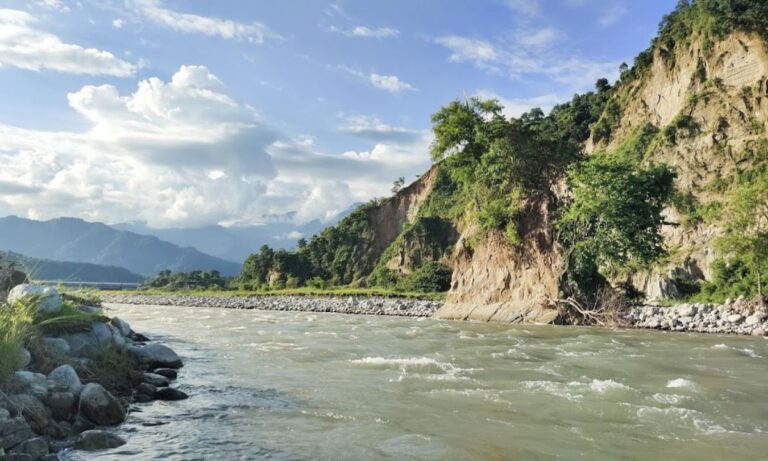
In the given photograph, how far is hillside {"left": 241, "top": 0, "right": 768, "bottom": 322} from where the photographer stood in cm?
3225

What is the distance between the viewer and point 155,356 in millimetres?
15367

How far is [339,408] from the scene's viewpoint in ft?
35.7

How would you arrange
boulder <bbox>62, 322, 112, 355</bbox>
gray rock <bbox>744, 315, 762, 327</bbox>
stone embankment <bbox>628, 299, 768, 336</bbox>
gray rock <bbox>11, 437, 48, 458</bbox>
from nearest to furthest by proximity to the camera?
gray rock <bbox>11, 437, 48, 458</bbox> < boulder <bbox>62, 322, 112, 355</bbox> < stone embankment <bbox>628, 299, 768, 336</bbox> < gray rock <bbox>744, 315, 762, 327</bbox>

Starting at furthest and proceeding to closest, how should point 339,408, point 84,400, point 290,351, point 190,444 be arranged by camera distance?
point 290,351, point 339,408, point 84,400, point 190,444

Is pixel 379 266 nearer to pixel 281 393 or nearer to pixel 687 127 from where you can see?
pixel 687 127

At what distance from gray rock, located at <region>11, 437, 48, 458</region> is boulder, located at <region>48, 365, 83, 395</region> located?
7.30 ft

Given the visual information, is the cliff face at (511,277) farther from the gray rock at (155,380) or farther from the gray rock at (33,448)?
the gray rock at (33,448)

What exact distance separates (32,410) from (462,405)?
757cm

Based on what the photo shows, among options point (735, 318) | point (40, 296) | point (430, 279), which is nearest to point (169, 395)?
point (40, 296)

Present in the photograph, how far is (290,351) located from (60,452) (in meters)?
11.5

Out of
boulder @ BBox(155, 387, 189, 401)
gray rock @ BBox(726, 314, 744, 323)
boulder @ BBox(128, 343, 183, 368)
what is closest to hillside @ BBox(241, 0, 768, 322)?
gray rock @ BBox(726, 314, 744, 323)

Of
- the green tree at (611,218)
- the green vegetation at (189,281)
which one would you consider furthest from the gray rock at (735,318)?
the green vegetation at (189,281)

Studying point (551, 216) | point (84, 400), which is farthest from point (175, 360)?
point (551, 216)

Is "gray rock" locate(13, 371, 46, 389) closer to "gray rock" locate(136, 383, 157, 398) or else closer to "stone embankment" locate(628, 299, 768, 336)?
"gray rock" locate(136, 383, 157, 398)
